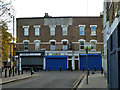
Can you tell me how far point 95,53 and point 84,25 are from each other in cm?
577

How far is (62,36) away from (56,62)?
513 centimetres

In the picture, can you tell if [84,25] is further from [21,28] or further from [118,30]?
[118,30]

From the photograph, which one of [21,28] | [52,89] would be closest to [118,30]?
[52,89]

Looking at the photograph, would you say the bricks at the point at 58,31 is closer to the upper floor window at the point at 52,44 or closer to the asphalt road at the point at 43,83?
the upper floor window at the point at 52,44

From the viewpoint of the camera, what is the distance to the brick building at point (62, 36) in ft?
160

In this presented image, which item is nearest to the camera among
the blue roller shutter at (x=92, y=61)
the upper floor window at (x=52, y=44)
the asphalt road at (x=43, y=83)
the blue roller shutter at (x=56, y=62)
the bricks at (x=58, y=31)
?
the asphalt road at (x=43, y=83)

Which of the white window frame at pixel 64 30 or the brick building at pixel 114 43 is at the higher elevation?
the white window frame at pixel 64 30

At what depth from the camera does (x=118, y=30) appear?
373 inches

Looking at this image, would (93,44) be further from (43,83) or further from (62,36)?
(43,83)

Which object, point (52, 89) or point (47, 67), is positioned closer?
point (52, 89)

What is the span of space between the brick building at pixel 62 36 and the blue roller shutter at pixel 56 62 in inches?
15.3

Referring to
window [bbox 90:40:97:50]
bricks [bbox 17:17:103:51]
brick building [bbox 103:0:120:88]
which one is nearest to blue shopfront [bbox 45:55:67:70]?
bricks [bbox 17:17:103:51]

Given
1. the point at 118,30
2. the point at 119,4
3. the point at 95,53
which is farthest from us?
the point at 95,53

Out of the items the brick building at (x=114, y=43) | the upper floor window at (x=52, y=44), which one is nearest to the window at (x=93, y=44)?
the upper floor window at (x=52, y=44)
